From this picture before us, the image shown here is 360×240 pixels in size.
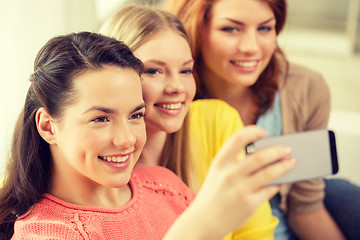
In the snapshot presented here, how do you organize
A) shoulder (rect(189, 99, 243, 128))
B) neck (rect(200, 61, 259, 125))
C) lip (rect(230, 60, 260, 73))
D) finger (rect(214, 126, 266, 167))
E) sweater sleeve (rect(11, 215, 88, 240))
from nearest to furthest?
finger (rect(214, 126, 266, 167))
sweater sleeve (rect(11, 215, 88, 240))
shoulder (rect(189, 99, 243, 128))
lip (rect(230, 60, 260, 73))
neck (rect(200, 61, 259, 125))

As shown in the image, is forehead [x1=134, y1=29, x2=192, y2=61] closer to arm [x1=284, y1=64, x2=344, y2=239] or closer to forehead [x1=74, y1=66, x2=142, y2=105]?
forehead [x1=74, y1=66, x2=142, y2=105]

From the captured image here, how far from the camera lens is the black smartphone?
2.34 feet

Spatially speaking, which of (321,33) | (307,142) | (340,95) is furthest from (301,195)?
(321,33)

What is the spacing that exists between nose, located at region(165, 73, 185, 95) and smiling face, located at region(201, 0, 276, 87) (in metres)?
0.36

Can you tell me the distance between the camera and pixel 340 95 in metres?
3.19

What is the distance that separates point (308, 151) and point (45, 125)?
421mm

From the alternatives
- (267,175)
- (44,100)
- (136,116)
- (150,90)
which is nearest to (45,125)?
(44,100)

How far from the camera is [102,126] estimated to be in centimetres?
78

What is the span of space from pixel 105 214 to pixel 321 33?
3.67 meters

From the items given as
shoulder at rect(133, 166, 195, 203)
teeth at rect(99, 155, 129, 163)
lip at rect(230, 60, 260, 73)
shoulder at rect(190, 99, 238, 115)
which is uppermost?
teeth at rect(99, 155, 129, 163)

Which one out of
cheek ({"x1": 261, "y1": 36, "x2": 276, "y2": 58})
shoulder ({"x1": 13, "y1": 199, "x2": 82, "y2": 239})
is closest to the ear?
shoulder ({"x1": 13, "y1": 199, "x2": 82, "y2": 239})

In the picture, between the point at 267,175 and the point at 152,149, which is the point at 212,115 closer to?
the point at 152,149

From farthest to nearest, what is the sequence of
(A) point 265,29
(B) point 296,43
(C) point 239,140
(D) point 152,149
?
(B) point 296,43 → (A) point 265,29 → (D) point 152,149 → (C) point 239,140

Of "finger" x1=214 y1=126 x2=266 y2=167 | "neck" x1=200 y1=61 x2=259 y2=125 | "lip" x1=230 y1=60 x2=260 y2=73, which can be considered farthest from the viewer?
"neck" x1=200 y1=61 x2=259 y2=125
